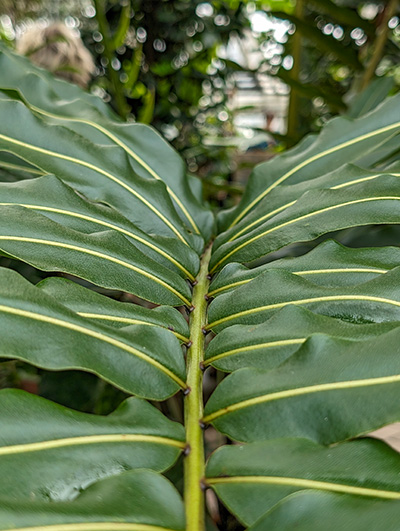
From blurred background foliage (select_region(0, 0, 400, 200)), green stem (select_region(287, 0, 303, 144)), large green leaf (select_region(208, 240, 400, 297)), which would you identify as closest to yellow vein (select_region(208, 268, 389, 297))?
large green leaf (select_region(208, 240, 400, 297))

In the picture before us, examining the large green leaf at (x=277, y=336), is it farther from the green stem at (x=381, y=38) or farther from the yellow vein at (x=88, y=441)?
the green stem at (x=381, y=38)

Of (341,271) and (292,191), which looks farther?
(292,191)

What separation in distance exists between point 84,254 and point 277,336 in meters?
0.18

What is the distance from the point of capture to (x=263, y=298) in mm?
413

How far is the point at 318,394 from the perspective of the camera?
0.30 m

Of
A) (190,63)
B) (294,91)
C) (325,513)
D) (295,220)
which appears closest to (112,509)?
(325,513)

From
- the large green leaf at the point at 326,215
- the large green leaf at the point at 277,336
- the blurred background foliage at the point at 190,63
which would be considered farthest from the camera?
the blurred background foliage at the point at 190,63

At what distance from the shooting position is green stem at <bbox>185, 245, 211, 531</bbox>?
275mm

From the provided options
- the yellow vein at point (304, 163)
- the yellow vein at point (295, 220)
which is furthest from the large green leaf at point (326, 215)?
the yellow vein at point (304, 163)

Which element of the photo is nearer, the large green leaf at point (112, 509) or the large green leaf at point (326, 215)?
the large green leaf at point (112, 509)

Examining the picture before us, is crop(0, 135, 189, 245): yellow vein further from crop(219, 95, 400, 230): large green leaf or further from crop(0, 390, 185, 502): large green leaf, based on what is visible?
crop(0, 390, 185, 502): large green leaf

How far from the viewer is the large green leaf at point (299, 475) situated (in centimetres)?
26

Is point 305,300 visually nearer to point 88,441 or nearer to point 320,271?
point 320,271

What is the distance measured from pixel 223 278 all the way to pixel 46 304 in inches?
8.1
